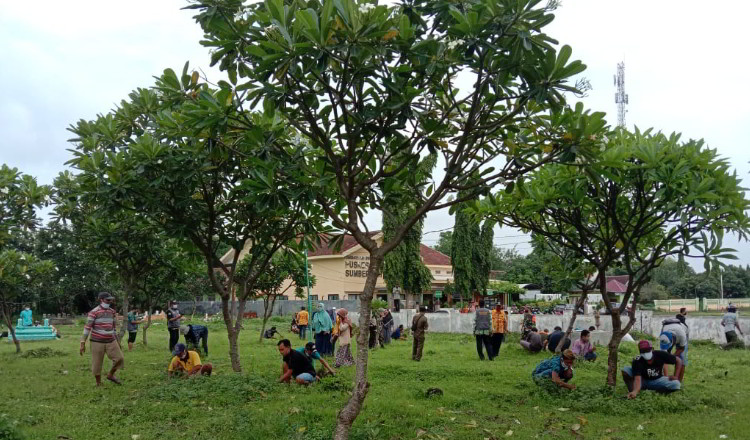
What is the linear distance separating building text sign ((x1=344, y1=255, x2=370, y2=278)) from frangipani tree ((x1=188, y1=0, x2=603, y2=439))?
37.7 meters

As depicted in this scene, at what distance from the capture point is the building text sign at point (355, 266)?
45.4 m

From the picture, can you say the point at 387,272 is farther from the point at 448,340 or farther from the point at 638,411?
the point at 638,411

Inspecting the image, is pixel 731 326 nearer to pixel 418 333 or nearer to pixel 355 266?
pixel 418 333

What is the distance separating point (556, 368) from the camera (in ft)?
34.3

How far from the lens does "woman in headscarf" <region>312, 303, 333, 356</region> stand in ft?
50.7

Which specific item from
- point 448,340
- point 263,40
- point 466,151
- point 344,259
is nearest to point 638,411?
point 466,151

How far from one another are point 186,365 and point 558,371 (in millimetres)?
6516

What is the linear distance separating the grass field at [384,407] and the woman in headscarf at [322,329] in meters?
2.02

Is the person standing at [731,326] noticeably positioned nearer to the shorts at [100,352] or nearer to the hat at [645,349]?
the hat at [645,349]

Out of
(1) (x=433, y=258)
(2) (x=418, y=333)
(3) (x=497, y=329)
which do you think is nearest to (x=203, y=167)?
(2) (x=418, y=333)

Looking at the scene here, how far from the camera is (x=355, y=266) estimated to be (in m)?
45.9

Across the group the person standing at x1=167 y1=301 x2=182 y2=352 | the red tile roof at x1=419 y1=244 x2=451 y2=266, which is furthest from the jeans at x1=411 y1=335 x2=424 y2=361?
the red tile roof at x1=419 y1=244 x2=451 y2=266

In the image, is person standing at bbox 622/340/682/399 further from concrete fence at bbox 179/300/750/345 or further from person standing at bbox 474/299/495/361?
concrete fence at bbox 179/300/750/345

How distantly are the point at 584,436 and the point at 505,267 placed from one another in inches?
2641
